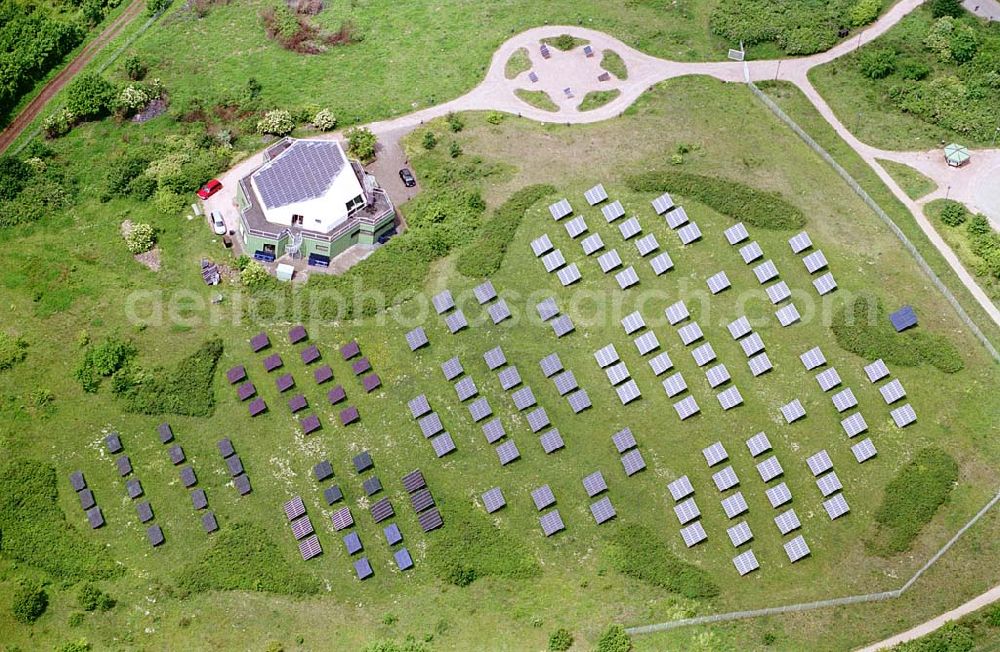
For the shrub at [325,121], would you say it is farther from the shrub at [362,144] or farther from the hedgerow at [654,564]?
the hedgerow at [654,564]

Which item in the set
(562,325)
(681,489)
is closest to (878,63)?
(562,325)

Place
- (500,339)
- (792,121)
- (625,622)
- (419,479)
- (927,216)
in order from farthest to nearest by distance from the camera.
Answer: (792,121)
(927,216)
(500,339)
(419,479)
(625,622)

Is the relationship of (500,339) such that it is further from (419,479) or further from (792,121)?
(792,121)

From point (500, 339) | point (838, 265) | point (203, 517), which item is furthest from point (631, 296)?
point (203, 517)

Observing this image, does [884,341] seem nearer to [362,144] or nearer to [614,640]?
[614,640]

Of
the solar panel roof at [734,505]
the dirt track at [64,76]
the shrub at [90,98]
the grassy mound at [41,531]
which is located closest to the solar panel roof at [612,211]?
the solar panel roof at [734,505]

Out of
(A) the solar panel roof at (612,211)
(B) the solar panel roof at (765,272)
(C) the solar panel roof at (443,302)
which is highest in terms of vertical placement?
(A) the solar panel roof at (612,211)
